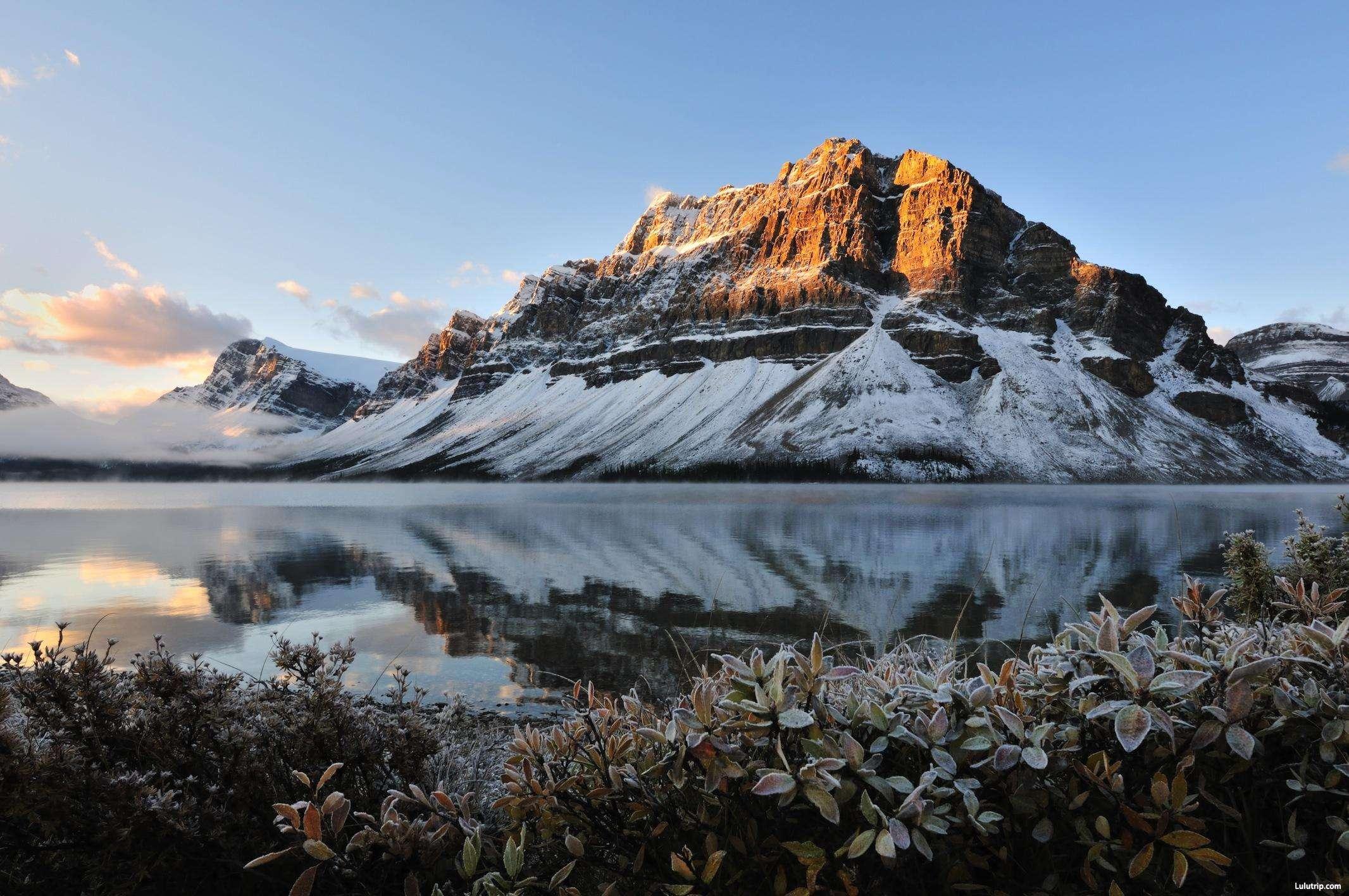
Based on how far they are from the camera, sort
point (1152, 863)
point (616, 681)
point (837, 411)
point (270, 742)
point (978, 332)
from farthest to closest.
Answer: point (978, 332)
point (837, 411)
point (616, 681)
point (270, 742)
point (1152, 863)

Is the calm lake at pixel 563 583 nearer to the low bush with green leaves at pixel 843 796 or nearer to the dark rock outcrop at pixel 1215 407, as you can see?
the low bush with green leaves at pixel 843 796

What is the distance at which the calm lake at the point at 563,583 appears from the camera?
1172 cm

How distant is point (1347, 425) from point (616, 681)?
746ft

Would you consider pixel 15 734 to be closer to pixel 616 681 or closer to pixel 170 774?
pixel 170 774

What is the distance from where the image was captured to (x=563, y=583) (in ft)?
60.4

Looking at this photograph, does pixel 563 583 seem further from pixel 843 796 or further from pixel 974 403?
pixel 974 403

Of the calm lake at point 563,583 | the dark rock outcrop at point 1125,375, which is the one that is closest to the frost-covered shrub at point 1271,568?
the calm lake at point 563,583

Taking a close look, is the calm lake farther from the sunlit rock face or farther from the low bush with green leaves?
the sunlit rock face

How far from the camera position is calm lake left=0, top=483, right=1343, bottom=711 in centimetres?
1172

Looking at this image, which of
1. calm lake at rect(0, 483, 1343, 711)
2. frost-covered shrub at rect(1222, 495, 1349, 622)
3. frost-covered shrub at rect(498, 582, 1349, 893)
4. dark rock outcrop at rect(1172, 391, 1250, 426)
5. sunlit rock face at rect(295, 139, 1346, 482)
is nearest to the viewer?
frost-covered shrub at rect(498, 582, 1349, 893)

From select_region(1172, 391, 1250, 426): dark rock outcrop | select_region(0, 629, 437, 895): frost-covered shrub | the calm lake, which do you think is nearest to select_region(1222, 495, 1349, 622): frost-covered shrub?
the calm lake

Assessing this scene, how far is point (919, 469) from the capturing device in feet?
443

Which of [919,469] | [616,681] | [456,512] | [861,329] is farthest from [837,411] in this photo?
[616,681]

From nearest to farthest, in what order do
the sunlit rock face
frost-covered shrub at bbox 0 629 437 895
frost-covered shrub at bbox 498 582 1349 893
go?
frost-covered shrub at bbox 498 582 1349 893 → frost-covered shrub at bbox 0 629 437 895 → the sunlit rock face
